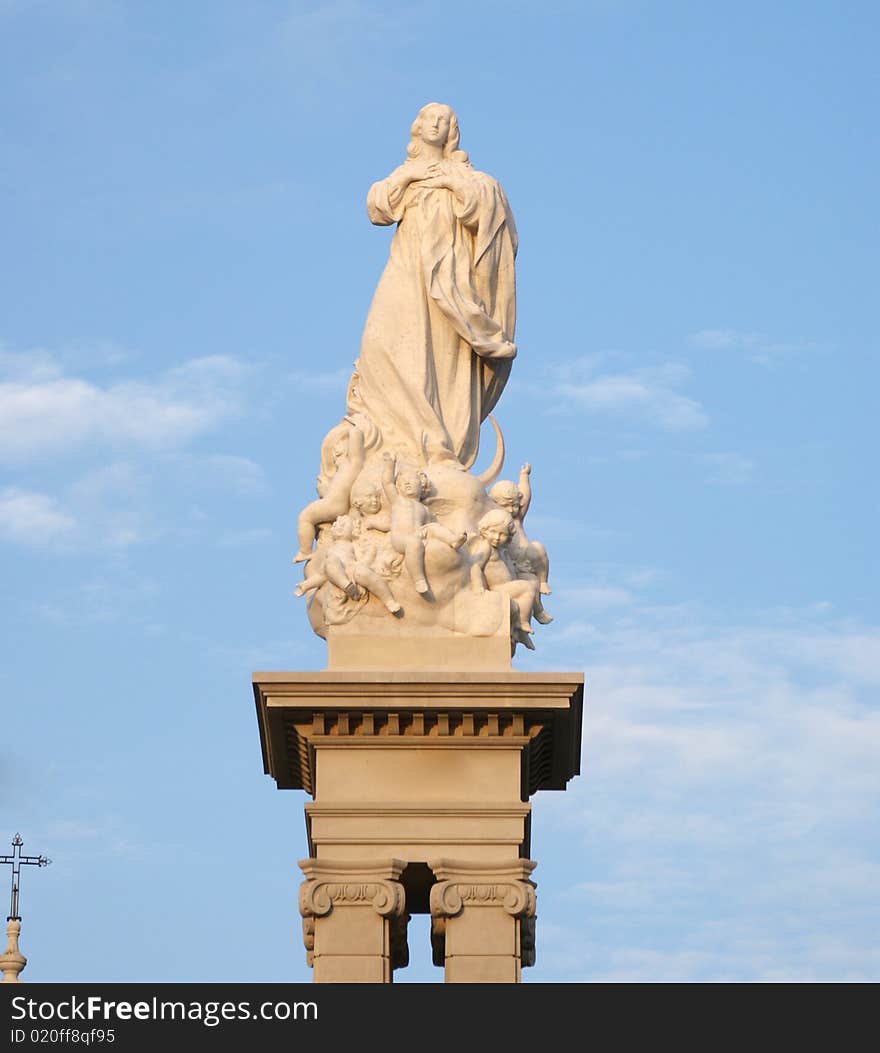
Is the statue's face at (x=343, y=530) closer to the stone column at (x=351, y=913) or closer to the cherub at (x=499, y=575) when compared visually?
the cherub at (x=499, y=575)

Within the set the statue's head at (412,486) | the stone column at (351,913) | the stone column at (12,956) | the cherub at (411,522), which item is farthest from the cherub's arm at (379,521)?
the stone column at (12,956)

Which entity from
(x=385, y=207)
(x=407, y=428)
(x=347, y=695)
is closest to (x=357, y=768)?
(x=347, y=695)

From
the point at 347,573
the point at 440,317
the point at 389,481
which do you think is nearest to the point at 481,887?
the point at 347,573

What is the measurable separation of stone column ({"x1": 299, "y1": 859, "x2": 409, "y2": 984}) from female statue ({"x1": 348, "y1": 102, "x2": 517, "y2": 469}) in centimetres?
569

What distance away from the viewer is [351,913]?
42.5m

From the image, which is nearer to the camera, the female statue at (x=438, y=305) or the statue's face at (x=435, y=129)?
the female statue at (x=438, y=305)

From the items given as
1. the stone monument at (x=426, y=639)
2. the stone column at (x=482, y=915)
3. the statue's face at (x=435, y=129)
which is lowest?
the stone column at (x=482, y=915)

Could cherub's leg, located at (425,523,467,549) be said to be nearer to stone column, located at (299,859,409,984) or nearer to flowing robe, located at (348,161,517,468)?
flowing robe, located at (348,161,517,468)

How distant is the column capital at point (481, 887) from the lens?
4244 cm

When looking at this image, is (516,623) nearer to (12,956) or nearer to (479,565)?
(479,565)

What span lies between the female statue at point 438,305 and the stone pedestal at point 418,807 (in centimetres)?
381

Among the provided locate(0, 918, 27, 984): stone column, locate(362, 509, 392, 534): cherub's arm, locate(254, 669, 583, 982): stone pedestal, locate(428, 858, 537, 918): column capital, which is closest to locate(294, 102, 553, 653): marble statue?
locate(362, 509, 392, 534): cherub's arm

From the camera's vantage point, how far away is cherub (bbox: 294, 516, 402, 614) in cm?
4375

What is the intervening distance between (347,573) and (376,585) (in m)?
0.42
